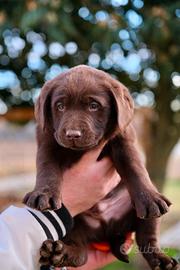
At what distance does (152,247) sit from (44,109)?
0.74 m

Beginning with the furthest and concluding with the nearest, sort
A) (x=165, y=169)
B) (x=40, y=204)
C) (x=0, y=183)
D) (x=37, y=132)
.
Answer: (x=0, y=183) → (x=165, y=169) → (x=37, y=132) → (x=40, y=204)

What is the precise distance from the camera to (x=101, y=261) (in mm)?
2764

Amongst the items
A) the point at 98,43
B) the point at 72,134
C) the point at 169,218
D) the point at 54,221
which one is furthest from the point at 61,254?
the point at 169,218

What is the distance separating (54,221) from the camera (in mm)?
2242

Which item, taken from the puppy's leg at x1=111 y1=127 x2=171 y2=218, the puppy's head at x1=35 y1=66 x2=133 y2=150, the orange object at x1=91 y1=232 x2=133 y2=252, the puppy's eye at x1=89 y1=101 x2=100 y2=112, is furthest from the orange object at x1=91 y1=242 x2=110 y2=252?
the puppy's eye at x1=89 y1=101 x2=100 y2=112

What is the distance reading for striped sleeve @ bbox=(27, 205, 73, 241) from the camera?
87.6 inches

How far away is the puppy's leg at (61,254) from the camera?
2.22 metres

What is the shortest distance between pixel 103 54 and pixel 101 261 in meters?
→ 2.03

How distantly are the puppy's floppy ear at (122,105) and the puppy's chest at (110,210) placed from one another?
1.32ft

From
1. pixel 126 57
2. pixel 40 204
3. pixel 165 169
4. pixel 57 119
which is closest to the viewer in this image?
pixel 40 204

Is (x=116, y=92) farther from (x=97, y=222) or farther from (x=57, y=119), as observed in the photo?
(x=97, y=222)

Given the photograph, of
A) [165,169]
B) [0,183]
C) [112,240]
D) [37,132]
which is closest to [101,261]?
[112,240]

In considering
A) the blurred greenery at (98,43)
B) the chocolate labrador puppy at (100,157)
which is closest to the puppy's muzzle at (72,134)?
the chocolate labrador puppy at (100,157)

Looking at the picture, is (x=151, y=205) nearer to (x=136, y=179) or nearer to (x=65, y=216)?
(x=136, y=179)
